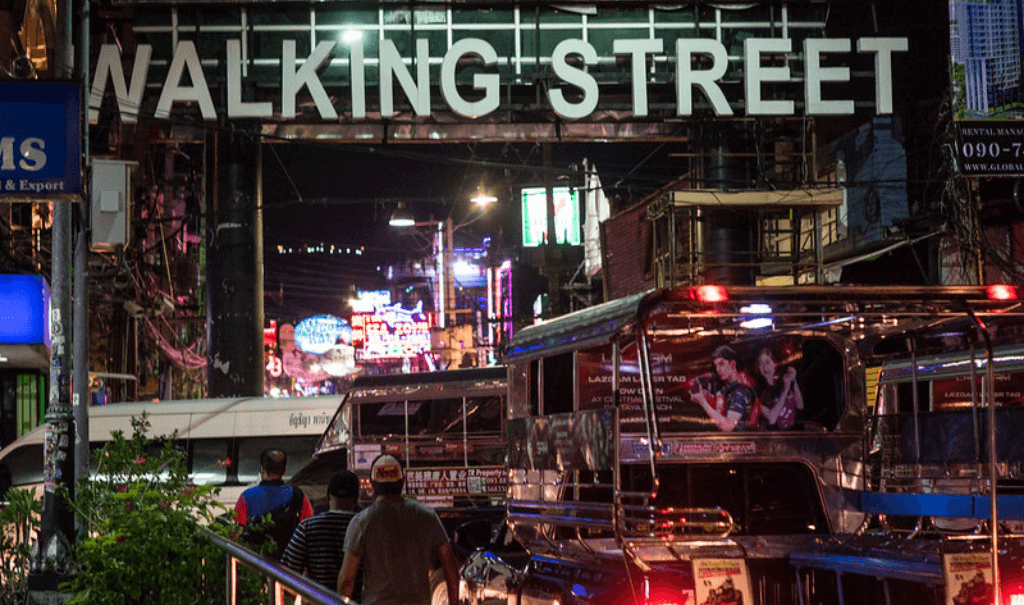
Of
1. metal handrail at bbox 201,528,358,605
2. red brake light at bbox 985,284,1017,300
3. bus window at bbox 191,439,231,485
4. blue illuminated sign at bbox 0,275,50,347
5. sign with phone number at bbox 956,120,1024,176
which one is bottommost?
bus window at bbox 191,439,231,485

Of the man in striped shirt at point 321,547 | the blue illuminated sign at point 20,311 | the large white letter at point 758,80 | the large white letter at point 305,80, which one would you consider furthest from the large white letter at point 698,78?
the man in striped shirt at point 321,547

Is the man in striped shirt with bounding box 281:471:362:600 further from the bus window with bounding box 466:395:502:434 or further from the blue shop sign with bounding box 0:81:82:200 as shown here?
the bus window with bounding box 466:395:502:434

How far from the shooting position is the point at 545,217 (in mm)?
44500

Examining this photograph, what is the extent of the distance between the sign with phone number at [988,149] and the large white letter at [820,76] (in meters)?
7.19

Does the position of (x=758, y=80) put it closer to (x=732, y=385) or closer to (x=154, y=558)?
(x=732, y=385)

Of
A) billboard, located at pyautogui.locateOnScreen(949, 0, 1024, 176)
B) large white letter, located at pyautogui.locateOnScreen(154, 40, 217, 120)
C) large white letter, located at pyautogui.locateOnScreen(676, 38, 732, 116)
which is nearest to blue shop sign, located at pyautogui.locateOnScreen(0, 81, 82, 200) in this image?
large white letter, located at pyautogui.locateOnScreen(154, 40, 217, 120)

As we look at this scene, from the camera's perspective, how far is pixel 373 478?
22.7 ft

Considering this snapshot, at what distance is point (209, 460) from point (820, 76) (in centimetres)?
1459

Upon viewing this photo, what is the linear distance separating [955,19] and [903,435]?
1485 centimetres

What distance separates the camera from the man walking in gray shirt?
678 centimetres

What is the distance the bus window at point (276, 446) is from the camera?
71.2ft

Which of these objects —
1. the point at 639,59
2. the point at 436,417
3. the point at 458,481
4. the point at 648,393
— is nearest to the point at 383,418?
the point at 436,417

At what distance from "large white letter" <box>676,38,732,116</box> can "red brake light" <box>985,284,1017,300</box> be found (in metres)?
18.6

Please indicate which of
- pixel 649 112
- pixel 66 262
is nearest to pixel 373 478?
pixel 66 262
